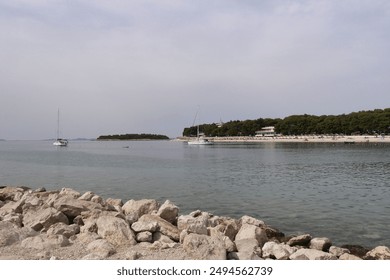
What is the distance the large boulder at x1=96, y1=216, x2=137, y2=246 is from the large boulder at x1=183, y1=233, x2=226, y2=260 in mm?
1626

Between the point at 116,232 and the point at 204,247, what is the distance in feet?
8.11

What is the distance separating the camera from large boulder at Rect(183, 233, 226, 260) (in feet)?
25.2

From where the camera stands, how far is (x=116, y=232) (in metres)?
8.99

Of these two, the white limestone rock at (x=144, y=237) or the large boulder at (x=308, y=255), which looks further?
the white limestone rock at (x=144, y=237)

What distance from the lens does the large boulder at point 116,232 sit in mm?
8794

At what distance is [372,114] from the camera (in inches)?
6053

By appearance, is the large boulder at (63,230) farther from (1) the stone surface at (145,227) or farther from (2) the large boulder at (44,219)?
(1) the stone surface at (145,227)

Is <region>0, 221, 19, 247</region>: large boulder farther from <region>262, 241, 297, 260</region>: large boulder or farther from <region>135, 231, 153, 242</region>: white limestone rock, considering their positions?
<region>262, 241, 297, 260</region>: large boulder

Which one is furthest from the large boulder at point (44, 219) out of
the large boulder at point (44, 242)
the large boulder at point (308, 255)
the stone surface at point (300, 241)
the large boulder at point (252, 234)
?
the stone surface at point (300, 241)

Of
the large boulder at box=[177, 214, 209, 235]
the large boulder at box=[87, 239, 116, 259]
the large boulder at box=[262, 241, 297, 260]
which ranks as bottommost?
the large boulder at box=[262, 241, 297, 260]

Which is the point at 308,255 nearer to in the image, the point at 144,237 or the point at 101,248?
the point at 144,237

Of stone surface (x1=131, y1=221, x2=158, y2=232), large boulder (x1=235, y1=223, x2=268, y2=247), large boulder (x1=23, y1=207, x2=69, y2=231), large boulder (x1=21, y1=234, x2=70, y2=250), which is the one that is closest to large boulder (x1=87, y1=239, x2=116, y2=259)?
large boulder (x1=21, y1=234, x2=70, y2=250)

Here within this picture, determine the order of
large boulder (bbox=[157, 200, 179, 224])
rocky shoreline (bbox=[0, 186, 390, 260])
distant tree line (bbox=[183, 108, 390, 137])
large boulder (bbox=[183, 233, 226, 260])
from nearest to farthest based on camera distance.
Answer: large boulder (bbox=[183, 233, 226, 260]) → rocky shoreline (bbox=[0, 186, 390, 260]) → large boulder (bbox=[157, 200, 179, 224]) → distant tree line (bbox=[183, 108, 390, 137])

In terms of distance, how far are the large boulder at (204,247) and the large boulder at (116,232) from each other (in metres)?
1.63
